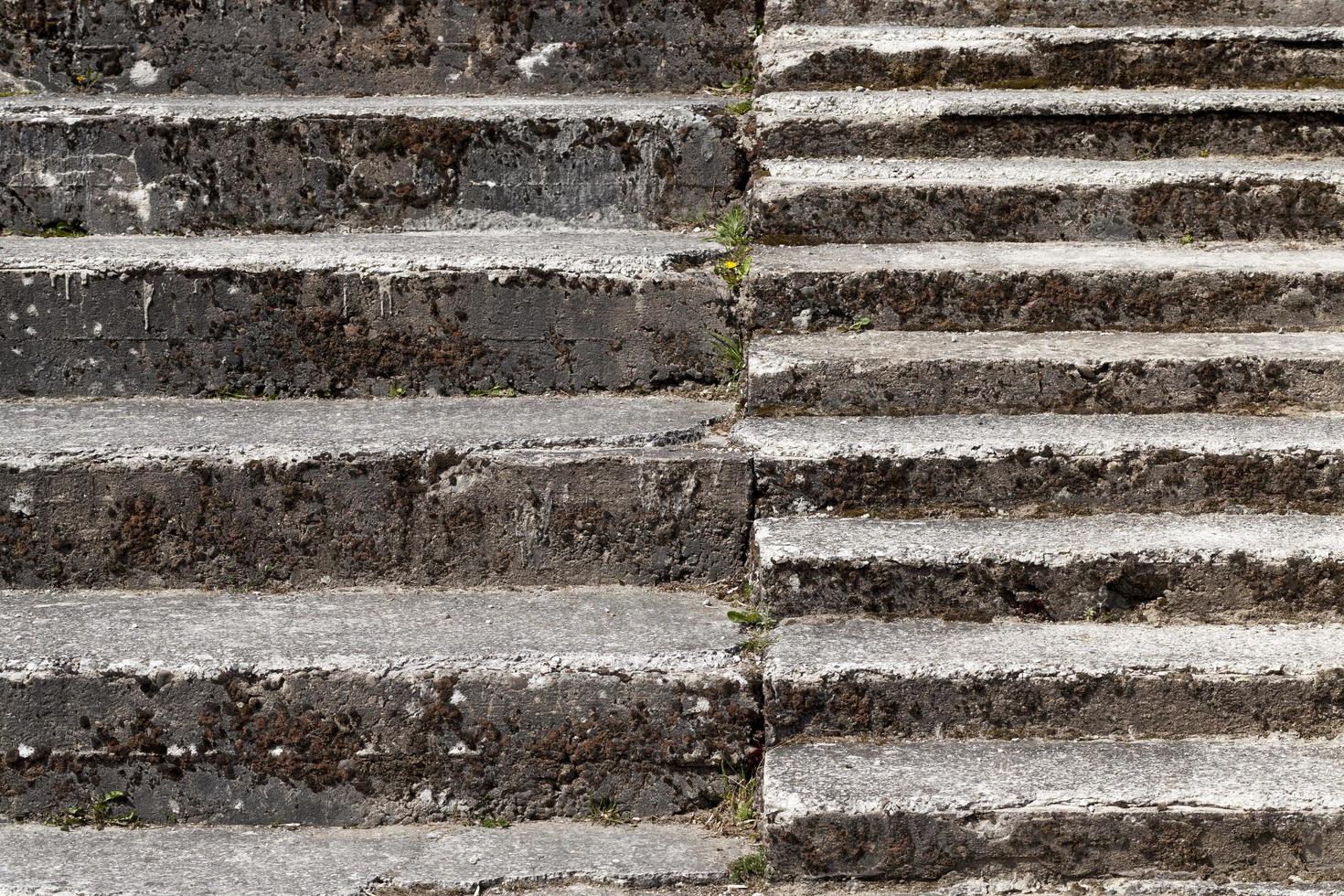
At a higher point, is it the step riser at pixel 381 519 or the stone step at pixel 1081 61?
the stone step at pixel 1081 61

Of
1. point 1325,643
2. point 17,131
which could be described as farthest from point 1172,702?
point 17,131

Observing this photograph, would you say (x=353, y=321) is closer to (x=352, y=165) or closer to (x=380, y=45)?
(x=352, y=165)

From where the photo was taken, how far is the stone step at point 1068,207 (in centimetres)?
288

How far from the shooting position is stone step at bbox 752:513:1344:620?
223 centimetres

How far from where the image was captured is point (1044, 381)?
2531 millimetres

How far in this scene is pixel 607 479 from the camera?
2.40 metres

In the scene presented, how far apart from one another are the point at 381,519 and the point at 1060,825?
130cm

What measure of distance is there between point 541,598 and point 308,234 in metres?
1.18

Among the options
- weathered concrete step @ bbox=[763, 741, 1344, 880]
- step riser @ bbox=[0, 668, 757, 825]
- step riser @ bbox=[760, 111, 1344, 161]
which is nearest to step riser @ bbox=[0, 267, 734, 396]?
step riser @ bbox=[760, 111, 1344, 161]

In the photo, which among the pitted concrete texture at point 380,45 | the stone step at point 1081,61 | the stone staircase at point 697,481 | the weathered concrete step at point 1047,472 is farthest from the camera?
the pitted concrete texture at point 380,45

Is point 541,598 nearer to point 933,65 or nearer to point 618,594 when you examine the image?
point 618,594

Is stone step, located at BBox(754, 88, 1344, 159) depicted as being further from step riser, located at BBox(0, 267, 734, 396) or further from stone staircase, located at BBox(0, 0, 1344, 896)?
step riser, located at BBox(0, 267, 734, 396)

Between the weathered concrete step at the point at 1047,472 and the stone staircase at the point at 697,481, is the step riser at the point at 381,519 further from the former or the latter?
the weathered concrete step at the point at 1047,472

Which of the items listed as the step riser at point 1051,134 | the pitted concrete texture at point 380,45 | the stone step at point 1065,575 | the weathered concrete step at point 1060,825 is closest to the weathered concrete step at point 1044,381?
the stone step at point 1065,575
